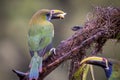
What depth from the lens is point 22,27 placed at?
14.3 meters

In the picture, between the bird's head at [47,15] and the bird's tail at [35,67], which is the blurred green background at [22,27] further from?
the bird's tail at [35,67]

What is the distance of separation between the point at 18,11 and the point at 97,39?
8.80 m

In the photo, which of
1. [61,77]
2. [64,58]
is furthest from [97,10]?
[61,77]

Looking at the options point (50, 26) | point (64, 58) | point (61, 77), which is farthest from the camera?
point (61, 77)

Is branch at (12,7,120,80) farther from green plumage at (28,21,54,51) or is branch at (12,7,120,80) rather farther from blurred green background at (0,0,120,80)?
blurred green background at (0,0,120,80)

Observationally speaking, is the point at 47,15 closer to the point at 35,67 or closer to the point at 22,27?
the point at 35,67

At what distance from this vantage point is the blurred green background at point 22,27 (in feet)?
46.0

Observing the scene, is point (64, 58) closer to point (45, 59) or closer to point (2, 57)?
point (45, 59)

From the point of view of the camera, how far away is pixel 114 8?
668 centimetres

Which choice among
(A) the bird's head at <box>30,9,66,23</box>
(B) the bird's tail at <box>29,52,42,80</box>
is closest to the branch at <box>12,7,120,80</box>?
(B) the bird's tail at <box>29,52,42,80</box>

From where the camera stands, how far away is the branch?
650 centimetres

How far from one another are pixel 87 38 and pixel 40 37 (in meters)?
0.41

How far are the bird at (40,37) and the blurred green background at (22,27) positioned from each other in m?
6.31

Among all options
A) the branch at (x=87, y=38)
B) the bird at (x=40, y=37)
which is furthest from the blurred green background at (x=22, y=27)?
the branch at (x=87, y=38)
